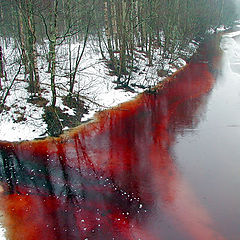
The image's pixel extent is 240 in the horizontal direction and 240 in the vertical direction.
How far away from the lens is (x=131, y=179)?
992cm

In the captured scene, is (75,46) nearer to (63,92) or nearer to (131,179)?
(63,92)

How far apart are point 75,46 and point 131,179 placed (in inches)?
754

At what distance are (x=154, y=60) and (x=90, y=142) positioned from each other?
15.2 meters

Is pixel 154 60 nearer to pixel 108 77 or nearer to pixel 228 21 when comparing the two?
pixel 108 77

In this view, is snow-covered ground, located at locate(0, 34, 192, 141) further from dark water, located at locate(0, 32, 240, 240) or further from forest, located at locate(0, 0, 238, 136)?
dark water, located at locate(0, 32, 240, 240)

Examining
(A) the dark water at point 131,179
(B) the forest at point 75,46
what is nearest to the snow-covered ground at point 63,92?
(B) the forest at point 75,46

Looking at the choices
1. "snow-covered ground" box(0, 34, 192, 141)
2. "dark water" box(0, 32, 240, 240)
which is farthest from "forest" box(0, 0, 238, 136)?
"dark water" box(0, 32, 240, 240)

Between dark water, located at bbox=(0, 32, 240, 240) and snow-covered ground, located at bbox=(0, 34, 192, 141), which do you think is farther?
snow-covered ground, located at bbox=(0, 34, 192, 141)

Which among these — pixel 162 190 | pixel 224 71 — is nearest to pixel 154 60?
pixel 224 71

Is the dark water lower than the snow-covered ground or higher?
lower

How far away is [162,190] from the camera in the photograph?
929cm

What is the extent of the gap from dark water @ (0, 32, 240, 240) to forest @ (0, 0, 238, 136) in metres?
2.61

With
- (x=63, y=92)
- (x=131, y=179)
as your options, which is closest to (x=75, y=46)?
(x=63, y=92)

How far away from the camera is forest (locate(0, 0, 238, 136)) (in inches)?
563
